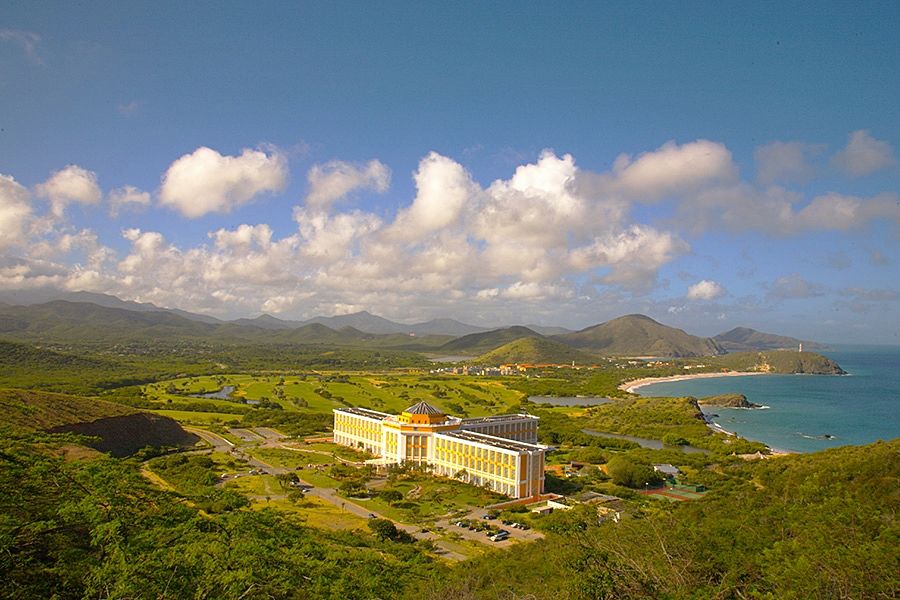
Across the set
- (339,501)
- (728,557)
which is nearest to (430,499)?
(339,501)

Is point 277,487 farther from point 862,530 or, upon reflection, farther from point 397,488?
point 862,530

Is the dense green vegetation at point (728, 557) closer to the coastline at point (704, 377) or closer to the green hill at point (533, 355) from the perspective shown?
the coastline at point (704, 377)

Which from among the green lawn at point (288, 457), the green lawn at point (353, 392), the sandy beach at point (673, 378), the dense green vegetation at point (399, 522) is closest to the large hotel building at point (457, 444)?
the dense green vegetation at point (399, 522)

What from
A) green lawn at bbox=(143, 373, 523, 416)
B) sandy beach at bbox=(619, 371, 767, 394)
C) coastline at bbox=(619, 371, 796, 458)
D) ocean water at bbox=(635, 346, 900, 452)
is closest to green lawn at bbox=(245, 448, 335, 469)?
green lawn at bbox=(143, 373, 523, 416)

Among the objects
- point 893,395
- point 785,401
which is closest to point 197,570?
point 785,401

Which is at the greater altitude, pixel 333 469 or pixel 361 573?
pixel 361 573

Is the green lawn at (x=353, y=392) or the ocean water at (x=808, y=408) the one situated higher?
the green lawn at (x=353, y=392)
